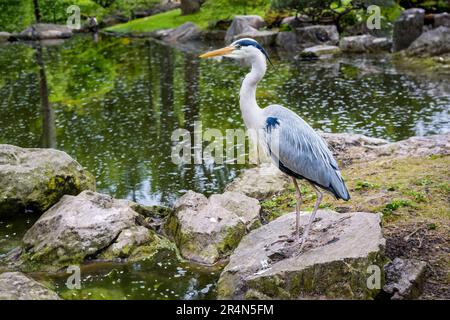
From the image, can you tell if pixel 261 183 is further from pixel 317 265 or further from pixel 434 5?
pixel 434 5

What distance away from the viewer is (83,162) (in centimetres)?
1309

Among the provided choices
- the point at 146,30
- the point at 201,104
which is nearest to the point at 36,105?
the point at 201,104

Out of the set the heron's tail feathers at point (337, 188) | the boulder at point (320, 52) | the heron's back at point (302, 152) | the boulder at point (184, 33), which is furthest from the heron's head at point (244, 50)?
the boulder at point (184, 33)

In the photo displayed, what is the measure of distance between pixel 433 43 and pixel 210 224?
1849 centimetres

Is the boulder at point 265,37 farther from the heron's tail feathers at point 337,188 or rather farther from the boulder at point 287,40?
the heron's tail feathers at point 337,188

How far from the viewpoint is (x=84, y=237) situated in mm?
8180

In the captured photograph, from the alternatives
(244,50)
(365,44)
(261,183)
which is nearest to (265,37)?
(365,44)

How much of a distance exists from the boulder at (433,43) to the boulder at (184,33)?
59.7 ft

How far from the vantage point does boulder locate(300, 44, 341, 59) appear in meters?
26.7

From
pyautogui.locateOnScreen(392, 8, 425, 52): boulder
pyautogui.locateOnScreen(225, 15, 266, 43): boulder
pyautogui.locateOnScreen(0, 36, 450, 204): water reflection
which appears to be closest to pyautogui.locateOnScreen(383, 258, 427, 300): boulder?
pyautogui.locateOnScreen(0, 36, 450, 204): water reflection

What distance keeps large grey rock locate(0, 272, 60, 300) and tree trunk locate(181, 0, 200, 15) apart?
3945cm

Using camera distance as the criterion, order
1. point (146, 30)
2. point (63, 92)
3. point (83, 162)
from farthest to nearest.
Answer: point (146, 30), point (63, 92), point (83, 162)

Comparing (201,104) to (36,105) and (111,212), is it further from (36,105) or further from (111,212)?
(111,212)
